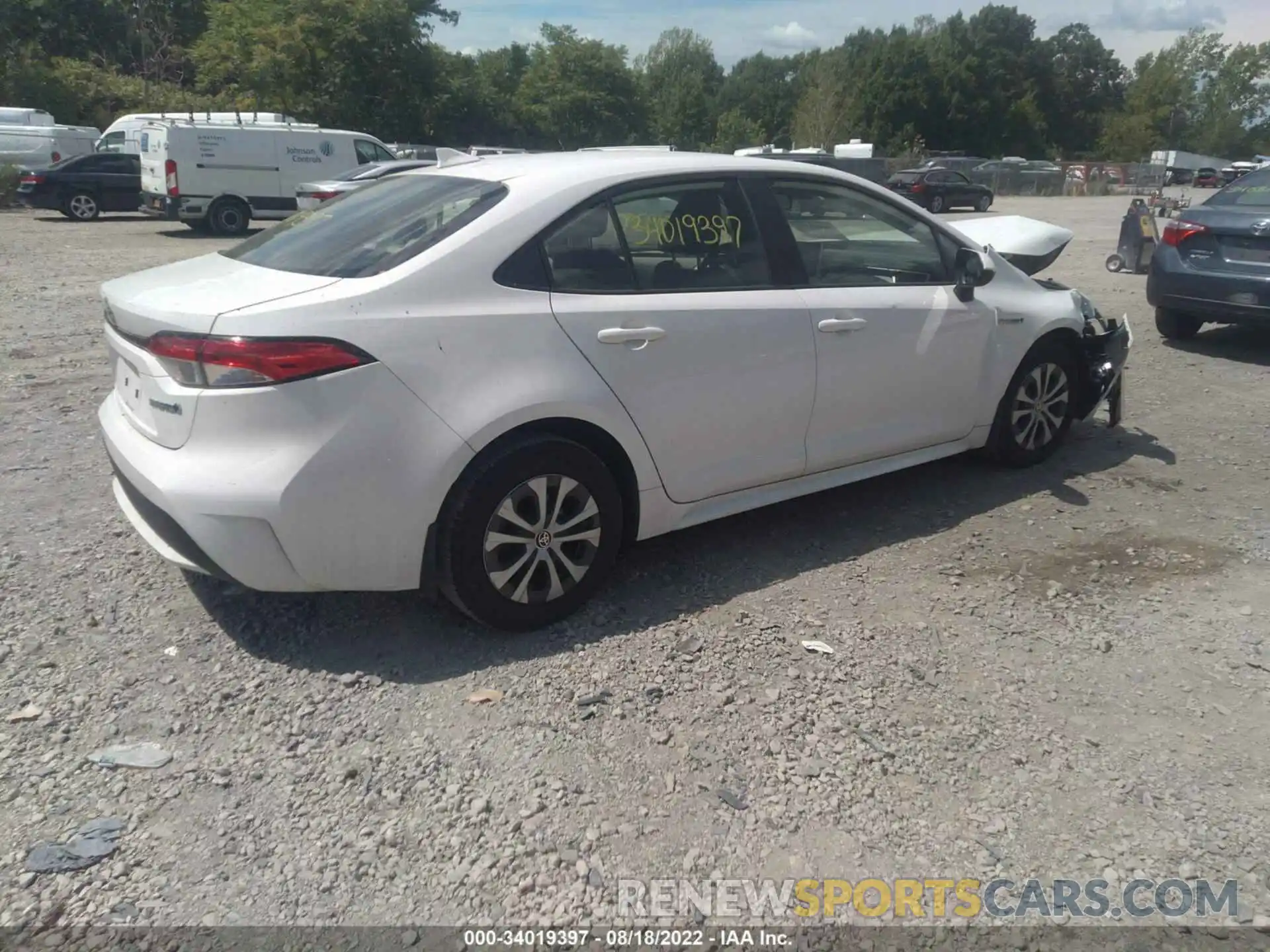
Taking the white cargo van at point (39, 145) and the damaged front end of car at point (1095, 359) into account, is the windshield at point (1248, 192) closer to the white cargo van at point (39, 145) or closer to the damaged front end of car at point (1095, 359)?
the damaged front end of car at point (1095, 359)

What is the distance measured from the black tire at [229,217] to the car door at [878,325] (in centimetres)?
1790

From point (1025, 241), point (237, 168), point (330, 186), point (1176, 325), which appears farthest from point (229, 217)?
point (1025, 241)

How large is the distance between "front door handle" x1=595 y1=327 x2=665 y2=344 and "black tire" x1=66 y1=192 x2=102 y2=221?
75.2ft

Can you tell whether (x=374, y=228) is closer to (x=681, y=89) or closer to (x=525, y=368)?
(x=525, y=368)

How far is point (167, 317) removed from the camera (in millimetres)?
3289

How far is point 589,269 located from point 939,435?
7.02ft

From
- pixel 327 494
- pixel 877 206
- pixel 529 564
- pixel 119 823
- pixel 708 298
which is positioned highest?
pixel 877 206

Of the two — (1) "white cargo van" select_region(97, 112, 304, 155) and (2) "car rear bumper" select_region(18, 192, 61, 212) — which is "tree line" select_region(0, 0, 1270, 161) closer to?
(1) "white cargo van" select_region(97, 112, 304, 155)

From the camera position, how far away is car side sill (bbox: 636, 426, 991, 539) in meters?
3.98

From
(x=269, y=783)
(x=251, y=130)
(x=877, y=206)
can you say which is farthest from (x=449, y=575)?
(x=251, y=130)

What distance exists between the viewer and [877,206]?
4648 mm

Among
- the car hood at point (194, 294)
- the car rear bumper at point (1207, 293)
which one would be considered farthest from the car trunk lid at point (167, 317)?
the car rear bumper at point (1207, 293)

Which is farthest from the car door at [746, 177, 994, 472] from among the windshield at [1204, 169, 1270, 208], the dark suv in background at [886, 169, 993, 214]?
the dark suv in background at [886, 169, 993, 214]

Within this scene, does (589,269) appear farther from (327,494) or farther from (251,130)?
(251,130)
